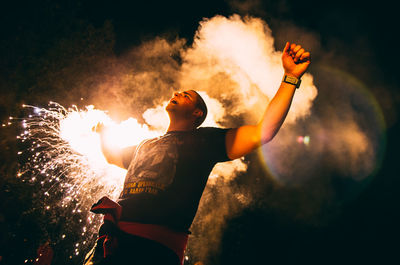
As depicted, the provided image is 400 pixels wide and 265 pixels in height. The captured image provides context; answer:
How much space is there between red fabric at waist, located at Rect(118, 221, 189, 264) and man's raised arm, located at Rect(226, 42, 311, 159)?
78cm

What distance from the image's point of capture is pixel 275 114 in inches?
57.9

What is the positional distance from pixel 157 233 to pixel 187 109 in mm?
1421

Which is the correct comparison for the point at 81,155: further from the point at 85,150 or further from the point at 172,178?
the point at 172,178

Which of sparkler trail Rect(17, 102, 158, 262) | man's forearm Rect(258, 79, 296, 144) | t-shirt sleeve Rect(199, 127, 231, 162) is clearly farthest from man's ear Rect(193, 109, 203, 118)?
sparkler trail Rect(17, 102, 158, 262)

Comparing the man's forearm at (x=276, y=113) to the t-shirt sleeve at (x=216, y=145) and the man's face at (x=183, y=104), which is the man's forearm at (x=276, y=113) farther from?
the man's face at (x=183, y=104)

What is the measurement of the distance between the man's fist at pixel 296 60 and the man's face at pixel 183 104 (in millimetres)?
1128

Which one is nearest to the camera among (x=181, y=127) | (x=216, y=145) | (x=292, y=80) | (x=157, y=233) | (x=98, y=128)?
(x=157, y=233)

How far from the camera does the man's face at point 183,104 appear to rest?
2.39m

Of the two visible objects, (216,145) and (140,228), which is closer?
(140,228)

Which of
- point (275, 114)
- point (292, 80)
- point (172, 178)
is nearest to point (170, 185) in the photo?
point (172, 178)

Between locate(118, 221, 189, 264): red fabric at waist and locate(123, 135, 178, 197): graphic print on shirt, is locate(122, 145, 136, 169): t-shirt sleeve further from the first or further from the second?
locate(118, 221, 189, 264): red fabric at waist

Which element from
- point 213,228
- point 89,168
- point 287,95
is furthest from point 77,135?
point 213,228

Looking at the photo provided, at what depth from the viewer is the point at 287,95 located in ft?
5.01

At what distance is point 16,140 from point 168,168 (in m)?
16.2
